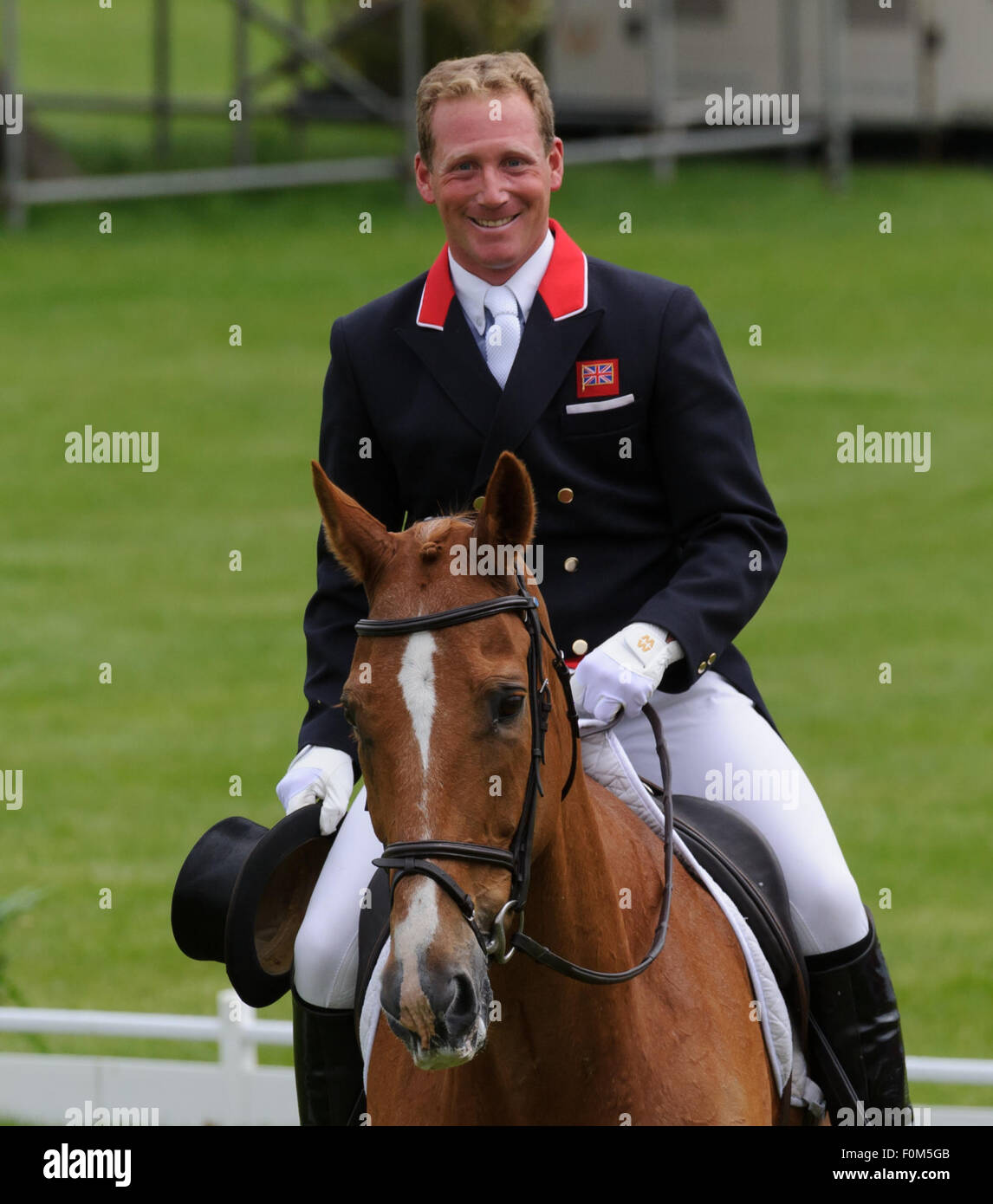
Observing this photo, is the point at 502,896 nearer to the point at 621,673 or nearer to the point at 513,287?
the point at 621,673

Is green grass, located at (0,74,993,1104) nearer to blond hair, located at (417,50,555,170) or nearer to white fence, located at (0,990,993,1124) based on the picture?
white fence, located at (0,990,993,1124)

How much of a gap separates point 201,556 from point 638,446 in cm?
1408

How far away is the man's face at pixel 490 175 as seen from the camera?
12.5 ft

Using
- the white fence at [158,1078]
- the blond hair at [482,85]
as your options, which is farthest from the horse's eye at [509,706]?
the white fence at [158,1078]

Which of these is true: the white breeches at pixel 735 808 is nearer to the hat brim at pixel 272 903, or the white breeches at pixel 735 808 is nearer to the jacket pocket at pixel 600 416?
the hat brim at pixel 272 903

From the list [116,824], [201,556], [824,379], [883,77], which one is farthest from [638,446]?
[883,77]

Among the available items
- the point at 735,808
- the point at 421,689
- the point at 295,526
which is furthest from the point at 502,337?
the point at 295,526

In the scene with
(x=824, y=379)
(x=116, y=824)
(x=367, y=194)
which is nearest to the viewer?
(x=116, y=824)

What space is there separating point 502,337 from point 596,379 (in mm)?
215

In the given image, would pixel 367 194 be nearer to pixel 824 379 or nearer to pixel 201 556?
pixel 824 379

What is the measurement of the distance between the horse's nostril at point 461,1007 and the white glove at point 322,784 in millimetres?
1014

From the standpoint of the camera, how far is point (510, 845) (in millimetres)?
3039
